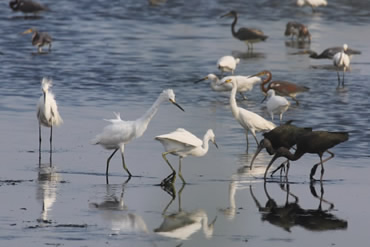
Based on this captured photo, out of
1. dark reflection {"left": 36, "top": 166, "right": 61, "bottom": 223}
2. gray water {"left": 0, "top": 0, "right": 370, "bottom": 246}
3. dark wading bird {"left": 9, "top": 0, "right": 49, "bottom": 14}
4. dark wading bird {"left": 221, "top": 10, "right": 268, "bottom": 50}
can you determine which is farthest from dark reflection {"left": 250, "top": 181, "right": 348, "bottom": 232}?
dark wading bird {"left": 9, "top": 0, "right": 49, "bottom": 14}

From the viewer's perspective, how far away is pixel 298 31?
102 ft

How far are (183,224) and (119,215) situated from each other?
2.62ft

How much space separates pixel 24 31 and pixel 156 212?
23.1 metres

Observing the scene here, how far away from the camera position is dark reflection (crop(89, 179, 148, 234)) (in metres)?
10.4

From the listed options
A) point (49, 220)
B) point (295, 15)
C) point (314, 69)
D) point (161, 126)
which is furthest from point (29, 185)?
point (295, 15)

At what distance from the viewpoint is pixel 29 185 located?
12.5 m

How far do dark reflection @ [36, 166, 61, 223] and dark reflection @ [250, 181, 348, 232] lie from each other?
255 cm

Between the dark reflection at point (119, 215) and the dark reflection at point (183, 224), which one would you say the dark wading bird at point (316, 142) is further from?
the dark reflection at point (119, 215)

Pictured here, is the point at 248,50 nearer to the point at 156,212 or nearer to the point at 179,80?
the point at 179,80

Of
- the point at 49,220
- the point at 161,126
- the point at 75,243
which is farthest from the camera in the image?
the point at 161,126

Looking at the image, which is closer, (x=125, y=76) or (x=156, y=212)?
(x=156, y=212)

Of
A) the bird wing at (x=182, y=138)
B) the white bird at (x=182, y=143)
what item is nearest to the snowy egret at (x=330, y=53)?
the white bird at (x=182, y=143)

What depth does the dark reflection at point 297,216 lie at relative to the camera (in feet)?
35.4

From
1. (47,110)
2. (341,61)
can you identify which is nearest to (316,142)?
(47,110)
